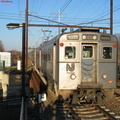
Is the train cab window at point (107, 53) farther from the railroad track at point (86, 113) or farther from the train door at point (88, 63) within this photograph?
the railroad track at point (86, 113)

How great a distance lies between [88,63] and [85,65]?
0.15 m

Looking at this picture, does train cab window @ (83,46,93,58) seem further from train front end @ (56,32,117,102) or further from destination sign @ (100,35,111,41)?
destination sign @ (100,35,111,41)

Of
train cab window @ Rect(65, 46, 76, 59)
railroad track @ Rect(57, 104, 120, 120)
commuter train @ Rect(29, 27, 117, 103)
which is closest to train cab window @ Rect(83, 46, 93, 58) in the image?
commuter train @ Rect(29, 27, 117, 103)

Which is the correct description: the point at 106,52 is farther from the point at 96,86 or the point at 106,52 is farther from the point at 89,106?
the point at 89,106

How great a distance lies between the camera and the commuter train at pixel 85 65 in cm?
784

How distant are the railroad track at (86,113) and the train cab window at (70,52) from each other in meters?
1.94

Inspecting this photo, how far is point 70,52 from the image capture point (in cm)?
798

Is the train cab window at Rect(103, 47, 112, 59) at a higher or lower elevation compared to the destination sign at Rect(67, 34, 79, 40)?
lower

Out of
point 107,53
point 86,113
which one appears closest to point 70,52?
point 107,53

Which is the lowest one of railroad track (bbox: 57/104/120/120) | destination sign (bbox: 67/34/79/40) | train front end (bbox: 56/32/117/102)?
railroad track (bbox: 57/104/120/120)

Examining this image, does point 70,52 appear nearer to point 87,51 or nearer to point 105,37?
point 87,51

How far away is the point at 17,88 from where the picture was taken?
45.2 feet

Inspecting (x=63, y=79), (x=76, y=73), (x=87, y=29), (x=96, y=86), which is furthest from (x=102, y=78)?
(x=87, y=29)

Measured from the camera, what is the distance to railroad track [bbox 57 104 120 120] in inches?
259
